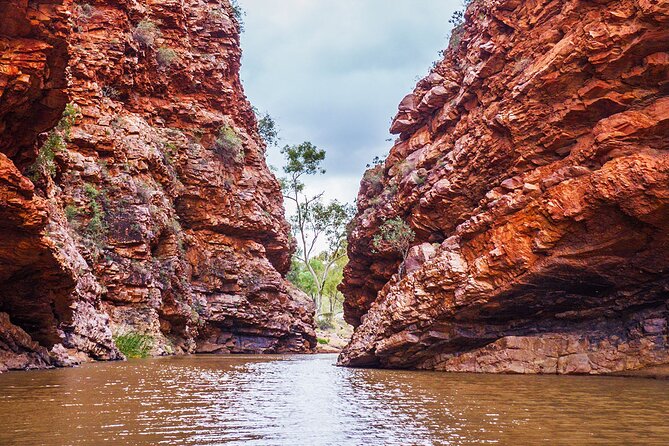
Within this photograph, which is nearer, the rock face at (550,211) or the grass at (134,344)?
the rock face at (550,211)

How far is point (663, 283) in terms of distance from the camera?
14648 mm

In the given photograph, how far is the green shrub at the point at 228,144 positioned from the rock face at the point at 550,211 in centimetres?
2187

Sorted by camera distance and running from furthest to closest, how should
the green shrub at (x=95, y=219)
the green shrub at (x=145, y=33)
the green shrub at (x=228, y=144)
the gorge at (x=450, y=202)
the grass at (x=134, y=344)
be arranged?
the green shrub at (x=228, y=144) → the green shrub at (x=145, y=33) → the green shrub at (x=95, y=219) → the grass at (x=134, y=344) → the gorge at (x=450, y=202)

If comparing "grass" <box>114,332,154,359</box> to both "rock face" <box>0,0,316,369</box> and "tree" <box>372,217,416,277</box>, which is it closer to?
"rock face" <box>0,0,316,369</box>

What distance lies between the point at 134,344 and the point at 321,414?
57.3ft

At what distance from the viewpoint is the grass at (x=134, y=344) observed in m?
21.5

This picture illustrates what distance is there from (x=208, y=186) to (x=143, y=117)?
624cm

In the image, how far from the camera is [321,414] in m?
7.01

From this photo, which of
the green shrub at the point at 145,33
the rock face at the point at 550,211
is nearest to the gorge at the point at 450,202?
the rock face at the point at 550,211

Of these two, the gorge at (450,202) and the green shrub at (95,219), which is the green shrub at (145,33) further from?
the green shrub at (95,219)

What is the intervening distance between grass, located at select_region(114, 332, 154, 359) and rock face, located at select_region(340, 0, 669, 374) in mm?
8702

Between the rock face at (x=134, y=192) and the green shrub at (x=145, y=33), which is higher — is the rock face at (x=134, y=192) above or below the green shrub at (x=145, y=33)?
below

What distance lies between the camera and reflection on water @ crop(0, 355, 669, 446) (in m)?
5.22

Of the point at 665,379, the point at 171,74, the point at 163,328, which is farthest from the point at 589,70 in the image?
the point at 171,74
